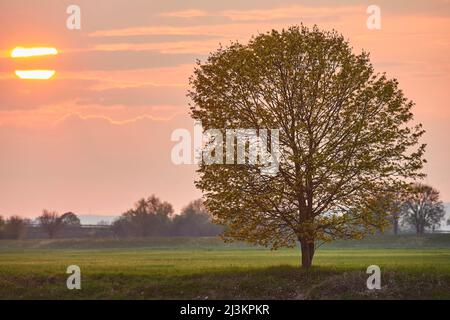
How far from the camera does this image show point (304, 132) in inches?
2090

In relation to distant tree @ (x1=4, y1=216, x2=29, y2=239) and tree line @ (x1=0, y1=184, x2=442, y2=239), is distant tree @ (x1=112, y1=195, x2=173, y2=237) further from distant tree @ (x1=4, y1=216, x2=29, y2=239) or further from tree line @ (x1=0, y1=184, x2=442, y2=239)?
distant tree @ (x1=4, y1=216, x2=29, y2=239)

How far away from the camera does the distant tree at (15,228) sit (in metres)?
178

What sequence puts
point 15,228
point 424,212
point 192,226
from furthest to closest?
point 192,226
point 15,228
point 424,212

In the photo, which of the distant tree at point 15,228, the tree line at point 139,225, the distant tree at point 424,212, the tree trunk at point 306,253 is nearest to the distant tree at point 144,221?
the tree line at point 139,225

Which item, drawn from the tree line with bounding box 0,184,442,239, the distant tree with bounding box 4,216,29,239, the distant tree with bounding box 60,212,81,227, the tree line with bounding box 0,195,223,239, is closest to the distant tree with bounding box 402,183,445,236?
the tree line with bounding box 0,184,442,239

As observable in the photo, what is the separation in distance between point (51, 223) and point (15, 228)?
13.4 metres

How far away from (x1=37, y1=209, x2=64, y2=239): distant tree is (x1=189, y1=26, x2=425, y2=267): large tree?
143 metres

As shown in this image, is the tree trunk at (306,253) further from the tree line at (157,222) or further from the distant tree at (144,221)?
the distant tree at (144,221)

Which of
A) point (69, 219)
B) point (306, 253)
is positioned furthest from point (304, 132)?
point (69, 219)

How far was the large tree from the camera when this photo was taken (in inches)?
2078

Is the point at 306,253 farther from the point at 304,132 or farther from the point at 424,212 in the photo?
the point at 424,212
